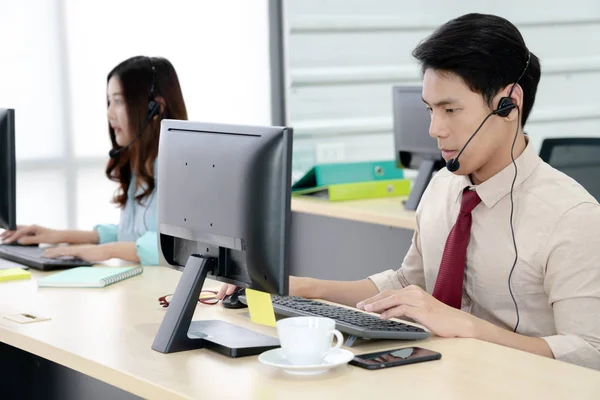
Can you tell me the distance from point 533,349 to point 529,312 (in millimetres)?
166

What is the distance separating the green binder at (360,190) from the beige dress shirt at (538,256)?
5.44 feet

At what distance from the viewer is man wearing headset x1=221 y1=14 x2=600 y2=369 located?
170 centimetres

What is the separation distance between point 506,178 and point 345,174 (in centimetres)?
197

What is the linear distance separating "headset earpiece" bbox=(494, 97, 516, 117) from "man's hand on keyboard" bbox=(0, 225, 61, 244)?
1.50 metres

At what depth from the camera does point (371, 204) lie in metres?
3.58

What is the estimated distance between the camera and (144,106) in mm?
2830

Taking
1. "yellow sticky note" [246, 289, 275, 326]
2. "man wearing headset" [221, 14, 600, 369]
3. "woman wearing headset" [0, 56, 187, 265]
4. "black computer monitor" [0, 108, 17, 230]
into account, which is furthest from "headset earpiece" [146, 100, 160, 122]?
"yellow sticky note" [246, 289, 275, 326]

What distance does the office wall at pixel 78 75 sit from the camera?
380cm

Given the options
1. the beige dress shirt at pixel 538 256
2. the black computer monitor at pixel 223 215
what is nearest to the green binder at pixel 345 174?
the beige dress shirt at pixel 538 256

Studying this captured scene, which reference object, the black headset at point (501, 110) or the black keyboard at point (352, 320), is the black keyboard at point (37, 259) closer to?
the black keyboard at point (352, 320)

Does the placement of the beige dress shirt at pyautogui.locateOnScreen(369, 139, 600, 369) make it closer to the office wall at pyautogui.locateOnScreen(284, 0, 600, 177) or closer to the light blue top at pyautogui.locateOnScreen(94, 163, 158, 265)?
the light blue top at pyautogui.locateOnScreen(94, 163, 158, 265)

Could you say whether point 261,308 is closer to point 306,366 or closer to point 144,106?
point 306,366

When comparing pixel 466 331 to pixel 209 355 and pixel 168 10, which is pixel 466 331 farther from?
pixel 168 10

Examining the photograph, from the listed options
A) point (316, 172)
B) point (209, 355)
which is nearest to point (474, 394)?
A: point (209, 355)
